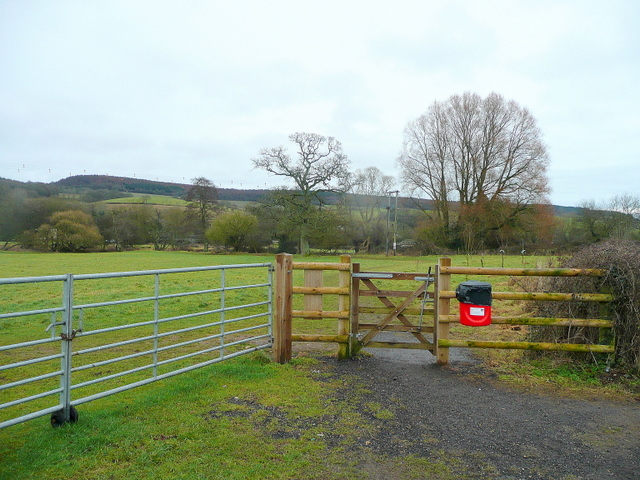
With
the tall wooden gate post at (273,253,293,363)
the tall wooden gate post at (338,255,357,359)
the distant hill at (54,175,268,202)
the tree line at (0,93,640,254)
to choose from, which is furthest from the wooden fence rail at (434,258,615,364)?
the distant hill at (54,175,268,202)

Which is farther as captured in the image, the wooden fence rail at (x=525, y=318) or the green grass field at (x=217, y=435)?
the wooden fence rail at (x=525, y=318)

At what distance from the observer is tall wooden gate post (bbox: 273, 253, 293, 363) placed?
636cm

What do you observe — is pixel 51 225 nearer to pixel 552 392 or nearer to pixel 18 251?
pixel 18 251

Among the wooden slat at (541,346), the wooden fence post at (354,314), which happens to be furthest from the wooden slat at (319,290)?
the wooden slat at (541,346)

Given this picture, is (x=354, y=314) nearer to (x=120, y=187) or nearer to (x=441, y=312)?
(x=441, y=312)

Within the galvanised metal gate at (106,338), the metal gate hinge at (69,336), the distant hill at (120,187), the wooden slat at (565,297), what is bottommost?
the galvanised metal gate at (106,338)

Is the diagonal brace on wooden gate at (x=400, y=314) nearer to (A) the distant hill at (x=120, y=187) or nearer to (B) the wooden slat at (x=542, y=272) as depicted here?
(B) the wooden slat at (x=542, y=272)

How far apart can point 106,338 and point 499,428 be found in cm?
735

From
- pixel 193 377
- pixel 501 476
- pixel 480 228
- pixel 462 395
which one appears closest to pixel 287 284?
pixel 193 377

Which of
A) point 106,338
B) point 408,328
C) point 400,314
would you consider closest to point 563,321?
point 408,328

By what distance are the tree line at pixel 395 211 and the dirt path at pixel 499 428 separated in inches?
1110

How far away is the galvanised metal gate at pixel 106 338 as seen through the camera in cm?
407

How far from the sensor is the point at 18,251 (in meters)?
50.5

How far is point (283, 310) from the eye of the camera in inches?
252
